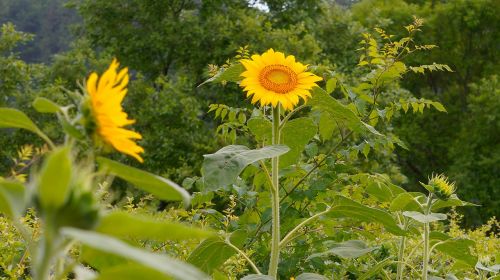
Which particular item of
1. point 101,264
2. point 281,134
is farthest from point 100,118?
point 281,134

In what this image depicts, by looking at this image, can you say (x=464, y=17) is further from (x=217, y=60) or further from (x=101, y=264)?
(x=101, y=264)

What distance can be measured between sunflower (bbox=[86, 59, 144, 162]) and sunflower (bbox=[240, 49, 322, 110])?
3.09 ft

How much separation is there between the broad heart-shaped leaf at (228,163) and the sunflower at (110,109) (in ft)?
2.28

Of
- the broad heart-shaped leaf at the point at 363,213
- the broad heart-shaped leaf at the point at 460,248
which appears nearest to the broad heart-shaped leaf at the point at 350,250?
the broad heart-shaped leaf at the point at 363,213

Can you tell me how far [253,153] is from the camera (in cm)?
144

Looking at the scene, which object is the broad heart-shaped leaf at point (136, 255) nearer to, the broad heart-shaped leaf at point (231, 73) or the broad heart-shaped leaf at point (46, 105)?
the broad heart-shaped leaf at point (46, 105)

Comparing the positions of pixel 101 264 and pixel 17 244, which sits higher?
pixel 17 244

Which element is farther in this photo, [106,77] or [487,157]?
[487,157]

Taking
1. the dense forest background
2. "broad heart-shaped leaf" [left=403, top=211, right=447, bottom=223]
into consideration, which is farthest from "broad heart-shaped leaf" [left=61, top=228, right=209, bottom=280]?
the dense forest background

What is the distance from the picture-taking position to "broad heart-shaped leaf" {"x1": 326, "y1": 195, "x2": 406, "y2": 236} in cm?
146

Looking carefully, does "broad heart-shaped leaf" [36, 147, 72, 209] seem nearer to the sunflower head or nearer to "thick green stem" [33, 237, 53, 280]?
"thick green stem" [33, 237, 53, 280]

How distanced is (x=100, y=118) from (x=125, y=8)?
42.3 feet

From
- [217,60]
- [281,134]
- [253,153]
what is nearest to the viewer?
[253,153]

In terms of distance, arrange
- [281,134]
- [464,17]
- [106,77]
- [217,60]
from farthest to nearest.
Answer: [464,17]
[217,60]
[281,134]
[106,77]
